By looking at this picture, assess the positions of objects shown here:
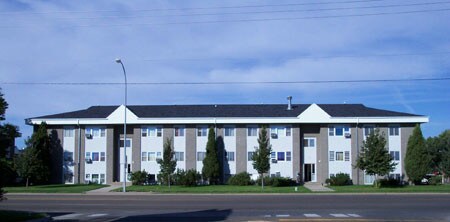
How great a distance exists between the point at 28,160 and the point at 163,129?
14.4 metres

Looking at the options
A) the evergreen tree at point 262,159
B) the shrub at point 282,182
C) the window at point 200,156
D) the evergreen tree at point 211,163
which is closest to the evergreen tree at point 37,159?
the window at point 200,156

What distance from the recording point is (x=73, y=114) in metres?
59.5

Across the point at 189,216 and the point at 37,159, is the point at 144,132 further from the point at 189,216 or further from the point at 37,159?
the point at 189,216

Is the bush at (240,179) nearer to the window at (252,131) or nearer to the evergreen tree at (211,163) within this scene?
the evergreen tree at (211,163)

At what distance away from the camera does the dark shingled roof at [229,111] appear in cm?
5700

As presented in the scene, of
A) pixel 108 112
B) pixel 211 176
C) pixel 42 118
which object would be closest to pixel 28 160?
pixel 42 118

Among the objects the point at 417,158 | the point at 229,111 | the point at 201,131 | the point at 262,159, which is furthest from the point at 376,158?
the point at 201,131

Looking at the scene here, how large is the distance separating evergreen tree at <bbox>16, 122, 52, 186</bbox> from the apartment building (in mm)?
2123

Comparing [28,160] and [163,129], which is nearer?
[28,160]

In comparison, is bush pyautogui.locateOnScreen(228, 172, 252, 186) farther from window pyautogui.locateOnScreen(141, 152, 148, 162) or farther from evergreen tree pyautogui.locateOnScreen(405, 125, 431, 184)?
evergreen tree pyautogui.locateOnScreen(405, 125, 431, 184)

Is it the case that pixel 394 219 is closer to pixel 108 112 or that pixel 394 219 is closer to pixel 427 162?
pixel 427 162

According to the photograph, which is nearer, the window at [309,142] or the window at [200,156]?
the window at [200,156]

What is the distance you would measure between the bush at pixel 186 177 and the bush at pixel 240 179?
3960 millimetres

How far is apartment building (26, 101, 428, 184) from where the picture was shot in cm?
5566
